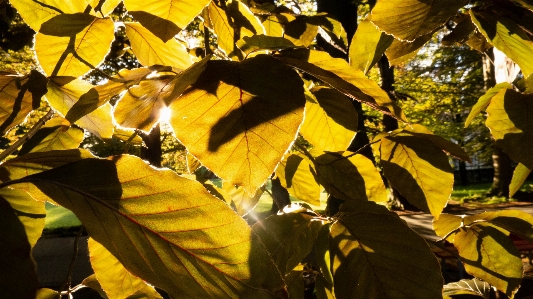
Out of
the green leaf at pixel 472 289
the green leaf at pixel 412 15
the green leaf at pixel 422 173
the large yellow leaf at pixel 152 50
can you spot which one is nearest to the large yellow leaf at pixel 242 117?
the green leaf at pixel 412 15

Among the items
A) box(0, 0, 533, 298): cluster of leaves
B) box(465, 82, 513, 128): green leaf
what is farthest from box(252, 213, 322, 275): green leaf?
box(465, 82, 513, 128): green leaf

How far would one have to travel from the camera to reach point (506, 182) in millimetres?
15438

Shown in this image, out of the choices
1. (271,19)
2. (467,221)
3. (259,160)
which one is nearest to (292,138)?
(259,160)

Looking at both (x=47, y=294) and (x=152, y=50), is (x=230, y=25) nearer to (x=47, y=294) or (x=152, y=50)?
(x=152, y=50)

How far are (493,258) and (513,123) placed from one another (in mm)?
309

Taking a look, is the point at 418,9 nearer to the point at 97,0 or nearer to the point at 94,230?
the point at 94,230

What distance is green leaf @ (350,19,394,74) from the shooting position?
70cm

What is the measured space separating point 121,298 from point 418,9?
561 millimetres

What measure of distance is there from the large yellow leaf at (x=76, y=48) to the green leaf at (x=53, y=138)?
0.15m

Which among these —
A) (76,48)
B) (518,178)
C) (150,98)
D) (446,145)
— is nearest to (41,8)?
(76,48)

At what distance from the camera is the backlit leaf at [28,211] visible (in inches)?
17.8

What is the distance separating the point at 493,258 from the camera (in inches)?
31.6

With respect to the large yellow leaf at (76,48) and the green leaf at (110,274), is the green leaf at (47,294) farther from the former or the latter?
the large yellow leaf at (76,48)

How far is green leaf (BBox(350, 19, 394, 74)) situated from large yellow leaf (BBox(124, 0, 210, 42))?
0.33 metres
